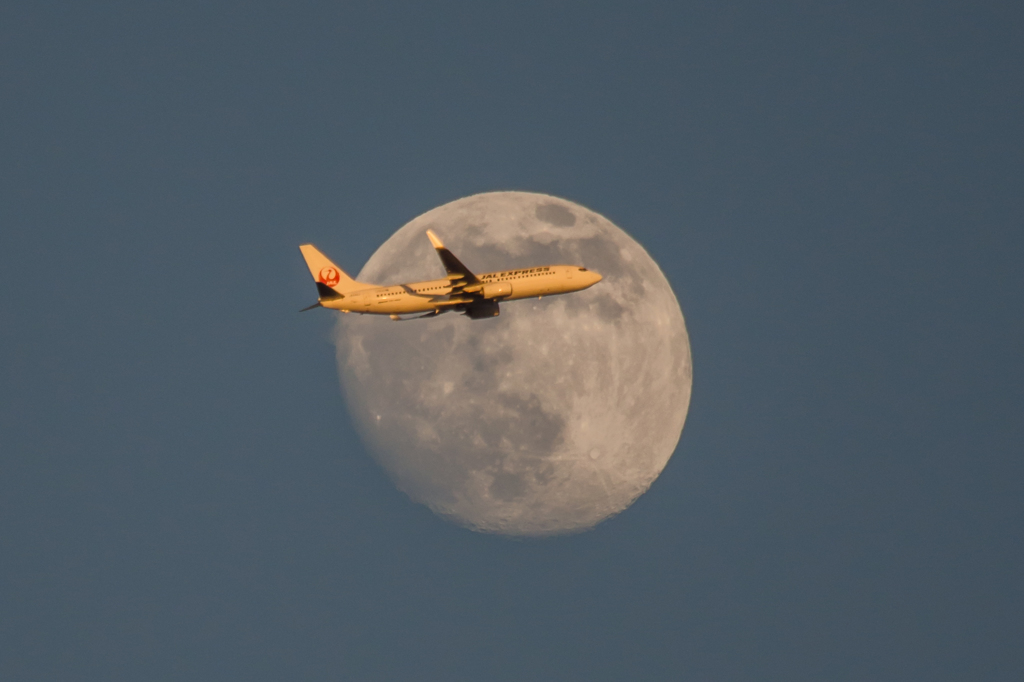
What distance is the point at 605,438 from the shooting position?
124188 millimetres

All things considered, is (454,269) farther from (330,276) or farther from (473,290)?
(330,276)

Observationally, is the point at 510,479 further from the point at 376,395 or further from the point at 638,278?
the point at 638,278

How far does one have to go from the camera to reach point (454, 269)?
119 meters

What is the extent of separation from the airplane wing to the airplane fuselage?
0.34 meters

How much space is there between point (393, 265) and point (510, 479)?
1107 inches

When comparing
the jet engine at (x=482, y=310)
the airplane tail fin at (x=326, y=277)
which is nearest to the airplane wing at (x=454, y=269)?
the jet engine at (x=482, y=310)

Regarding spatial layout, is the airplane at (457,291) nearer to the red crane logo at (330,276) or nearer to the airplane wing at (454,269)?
the airplane wing at (454,269)

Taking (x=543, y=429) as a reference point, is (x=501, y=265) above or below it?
above

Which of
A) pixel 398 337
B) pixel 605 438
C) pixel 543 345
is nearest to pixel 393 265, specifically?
pixel 398 337

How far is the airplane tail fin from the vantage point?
12725 centimetres

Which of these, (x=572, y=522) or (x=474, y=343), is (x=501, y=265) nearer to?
(x=474, y=343)

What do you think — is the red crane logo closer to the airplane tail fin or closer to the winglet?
the airplane tail fin

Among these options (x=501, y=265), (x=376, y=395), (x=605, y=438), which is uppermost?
(x=501, y=265)

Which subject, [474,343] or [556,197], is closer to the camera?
[474,343]
